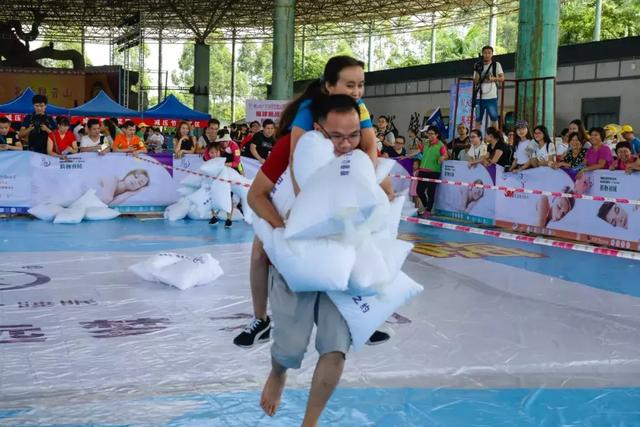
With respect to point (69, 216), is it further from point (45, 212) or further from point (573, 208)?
point (573, 208)

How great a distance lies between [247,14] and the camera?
47906mm

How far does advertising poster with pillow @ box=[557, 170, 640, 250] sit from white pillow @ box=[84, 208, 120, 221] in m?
7.04

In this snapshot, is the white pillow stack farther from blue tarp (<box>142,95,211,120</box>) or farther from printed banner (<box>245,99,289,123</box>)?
blue tarp (<box>142,95,211,120</box>)

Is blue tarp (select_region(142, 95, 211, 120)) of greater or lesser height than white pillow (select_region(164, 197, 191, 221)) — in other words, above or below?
above

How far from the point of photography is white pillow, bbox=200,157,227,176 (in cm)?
1205

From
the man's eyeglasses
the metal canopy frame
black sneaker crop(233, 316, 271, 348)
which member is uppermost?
the metal canopy frame

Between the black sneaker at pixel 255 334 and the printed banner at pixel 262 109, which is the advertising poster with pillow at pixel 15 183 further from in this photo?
the black sneaker at pixel 255 334

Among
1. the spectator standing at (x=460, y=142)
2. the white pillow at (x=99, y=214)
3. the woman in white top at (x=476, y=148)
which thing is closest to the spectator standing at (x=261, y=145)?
the white pillow at (x=99, y=214)

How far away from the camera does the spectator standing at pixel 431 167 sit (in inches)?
568

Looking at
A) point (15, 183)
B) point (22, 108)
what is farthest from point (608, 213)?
point (22, 108)

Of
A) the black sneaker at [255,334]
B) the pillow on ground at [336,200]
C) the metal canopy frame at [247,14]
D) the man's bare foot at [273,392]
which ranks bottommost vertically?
the man's bare foot at [273,392]

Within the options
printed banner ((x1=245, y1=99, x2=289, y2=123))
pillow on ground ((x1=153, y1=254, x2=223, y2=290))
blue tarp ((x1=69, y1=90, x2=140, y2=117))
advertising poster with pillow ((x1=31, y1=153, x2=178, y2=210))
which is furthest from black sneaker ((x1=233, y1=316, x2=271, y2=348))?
blue tarp ((x1=69, y1=90, x2=140, y2=117))

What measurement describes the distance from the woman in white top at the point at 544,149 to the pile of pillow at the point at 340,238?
29.9ft

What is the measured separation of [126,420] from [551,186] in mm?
8928
